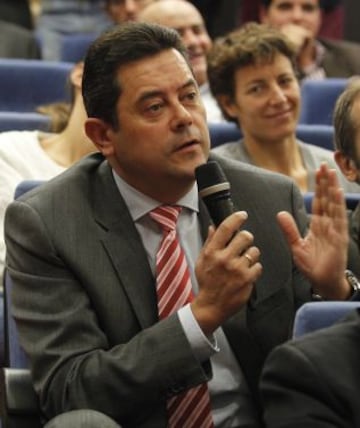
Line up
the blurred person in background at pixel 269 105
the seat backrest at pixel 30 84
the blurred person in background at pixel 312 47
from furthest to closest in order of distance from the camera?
the blurred person in background at pixel 312 47
the seat backrest at pixel 30 84
the blurred person in background at pixel 269 105

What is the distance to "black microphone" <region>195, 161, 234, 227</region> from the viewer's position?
5.57 feet

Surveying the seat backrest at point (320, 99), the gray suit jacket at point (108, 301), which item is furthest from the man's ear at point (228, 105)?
the gray suit jacket at point (108, 301)

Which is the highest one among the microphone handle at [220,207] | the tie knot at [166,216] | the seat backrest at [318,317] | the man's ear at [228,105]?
the microphone handle at [220,207]

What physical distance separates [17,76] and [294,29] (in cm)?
99

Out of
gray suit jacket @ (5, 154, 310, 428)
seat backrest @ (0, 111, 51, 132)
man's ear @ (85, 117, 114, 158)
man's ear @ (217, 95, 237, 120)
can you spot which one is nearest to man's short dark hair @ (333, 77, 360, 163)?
gray suit jacket @ (5, 154, 310, 428)

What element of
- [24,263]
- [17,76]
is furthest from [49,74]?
[24,263]

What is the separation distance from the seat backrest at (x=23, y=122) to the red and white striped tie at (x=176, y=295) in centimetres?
107

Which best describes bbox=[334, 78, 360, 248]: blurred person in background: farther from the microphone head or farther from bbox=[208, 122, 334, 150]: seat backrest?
bbox=[208, 122, 334, 150]: seat backrest

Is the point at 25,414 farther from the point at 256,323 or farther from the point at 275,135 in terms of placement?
the point at 275,135

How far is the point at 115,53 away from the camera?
189cm

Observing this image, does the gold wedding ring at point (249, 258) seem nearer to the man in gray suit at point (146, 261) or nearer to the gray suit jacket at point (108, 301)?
the man in gray suit at point (146, 261)

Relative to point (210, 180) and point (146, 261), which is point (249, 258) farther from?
point (146, 261)

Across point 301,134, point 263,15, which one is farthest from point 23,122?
point 263,15

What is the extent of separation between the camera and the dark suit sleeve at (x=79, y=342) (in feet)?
5.72
